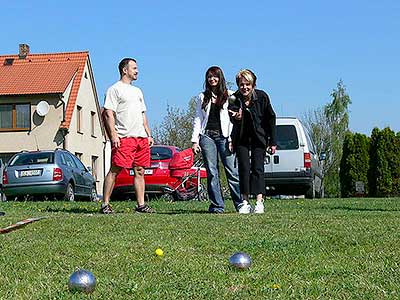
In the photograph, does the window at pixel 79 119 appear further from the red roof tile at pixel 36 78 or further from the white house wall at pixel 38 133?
the white house wall at pixel 38 133

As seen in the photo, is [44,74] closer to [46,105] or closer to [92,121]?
[46,105]

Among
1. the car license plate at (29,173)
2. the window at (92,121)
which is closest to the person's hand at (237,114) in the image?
the car license plate at (29,173)

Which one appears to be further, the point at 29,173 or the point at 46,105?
the point at 46,105

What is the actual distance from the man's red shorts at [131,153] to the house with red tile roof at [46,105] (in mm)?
28073

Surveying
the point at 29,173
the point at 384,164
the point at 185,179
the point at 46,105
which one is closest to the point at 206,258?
the point at 185,179

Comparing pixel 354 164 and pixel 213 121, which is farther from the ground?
pixel 213 121

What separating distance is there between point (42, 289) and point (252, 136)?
543 centimetres

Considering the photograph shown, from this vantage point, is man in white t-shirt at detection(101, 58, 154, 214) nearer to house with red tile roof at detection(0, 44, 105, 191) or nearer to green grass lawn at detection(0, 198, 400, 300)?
green grass lawn at detection(0, 198, 400, 300)

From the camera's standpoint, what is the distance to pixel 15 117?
124ft

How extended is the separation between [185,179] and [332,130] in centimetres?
4708

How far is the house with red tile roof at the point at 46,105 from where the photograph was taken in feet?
122

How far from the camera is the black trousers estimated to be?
902 centimetres

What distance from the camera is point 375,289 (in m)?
3.79

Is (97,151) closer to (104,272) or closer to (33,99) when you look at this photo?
(33,99)
